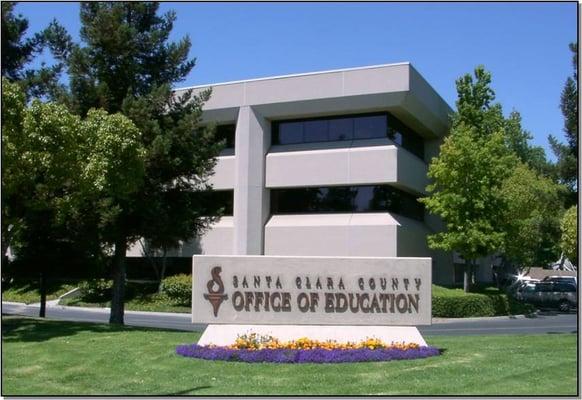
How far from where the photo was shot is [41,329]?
18125 mm

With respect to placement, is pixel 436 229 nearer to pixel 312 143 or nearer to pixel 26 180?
pixel 312 143

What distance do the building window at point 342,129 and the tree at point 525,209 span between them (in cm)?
611

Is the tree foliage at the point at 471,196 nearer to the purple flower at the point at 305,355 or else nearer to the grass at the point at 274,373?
the grass at the point at 274,373

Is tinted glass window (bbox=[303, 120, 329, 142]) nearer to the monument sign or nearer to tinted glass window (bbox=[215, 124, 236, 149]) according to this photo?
tinted glass window (bbox=[215, 124, 236, 149])

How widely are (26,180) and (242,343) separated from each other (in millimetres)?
6940

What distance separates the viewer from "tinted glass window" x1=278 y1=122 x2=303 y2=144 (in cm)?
3688

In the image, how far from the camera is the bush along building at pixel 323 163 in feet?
111

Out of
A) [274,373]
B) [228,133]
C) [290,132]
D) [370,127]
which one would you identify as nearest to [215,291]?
[274,373]

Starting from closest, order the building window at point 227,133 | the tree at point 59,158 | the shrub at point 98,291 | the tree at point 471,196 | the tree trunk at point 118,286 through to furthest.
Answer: the tree at point 59,158 < the tree trunk at point 118,286 < the tree at point 471,196 < the building window at point 227,133 < the shrub at point 98,291

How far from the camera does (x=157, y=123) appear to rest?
21.9m

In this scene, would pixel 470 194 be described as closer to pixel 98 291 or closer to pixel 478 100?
pixel 478 100

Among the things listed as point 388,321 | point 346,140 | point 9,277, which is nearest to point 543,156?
point 346,140

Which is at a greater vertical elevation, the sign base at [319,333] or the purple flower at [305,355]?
the sign base at [319,333]

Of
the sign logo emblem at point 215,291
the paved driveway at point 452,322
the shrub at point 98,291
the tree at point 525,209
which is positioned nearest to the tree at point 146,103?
the paved driveway at point 452,322
